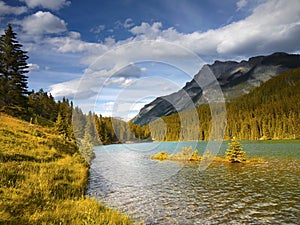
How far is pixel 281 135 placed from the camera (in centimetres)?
12144

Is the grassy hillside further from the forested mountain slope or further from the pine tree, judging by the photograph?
the forested mountain slope

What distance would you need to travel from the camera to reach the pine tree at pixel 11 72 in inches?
1892

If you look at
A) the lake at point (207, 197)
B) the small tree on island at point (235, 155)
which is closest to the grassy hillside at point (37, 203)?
the lake at point (207, 197)

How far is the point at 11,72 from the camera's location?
4888 centimetres

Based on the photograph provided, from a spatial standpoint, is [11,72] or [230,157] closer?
[230,157]

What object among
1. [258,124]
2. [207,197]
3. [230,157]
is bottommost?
[207,197]

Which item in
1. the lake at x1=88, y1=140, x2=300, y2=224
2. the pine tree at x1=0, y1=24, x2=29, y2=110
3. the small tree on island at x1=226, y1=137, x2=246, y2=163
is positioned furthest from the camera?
the pine tree at x1=0, y1=24, x2=29, y2=110

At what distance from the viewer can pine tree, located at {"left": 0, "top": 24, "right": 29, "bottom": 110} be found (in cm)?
4806

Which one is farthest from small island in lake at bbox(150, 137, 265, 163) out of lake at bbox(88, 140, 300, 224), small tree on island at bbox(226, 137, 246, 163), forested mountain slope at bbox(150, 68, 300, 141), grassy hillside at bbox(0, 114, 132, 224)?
forested mountain slope at bbox(150, 68, 300, 141)

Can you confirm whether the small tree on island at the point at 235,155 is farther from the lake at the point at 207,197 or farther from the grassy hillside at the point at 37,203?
the grassy hillside at the point at 37,203

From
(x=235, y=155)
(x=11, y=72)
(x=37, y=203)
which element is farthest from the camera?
(x=11, y=72)

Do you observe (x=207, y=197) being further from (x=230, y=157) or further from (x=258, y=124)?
(x=258, y=124)

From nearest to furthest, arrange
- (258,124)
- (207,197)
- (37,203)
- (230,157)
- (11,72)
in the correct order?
(37,203)
(207,197)
(230,157)
(11,72)
(258,124)

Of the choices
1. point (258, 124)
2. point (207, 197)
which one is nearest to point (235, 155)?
point (207, 197)
